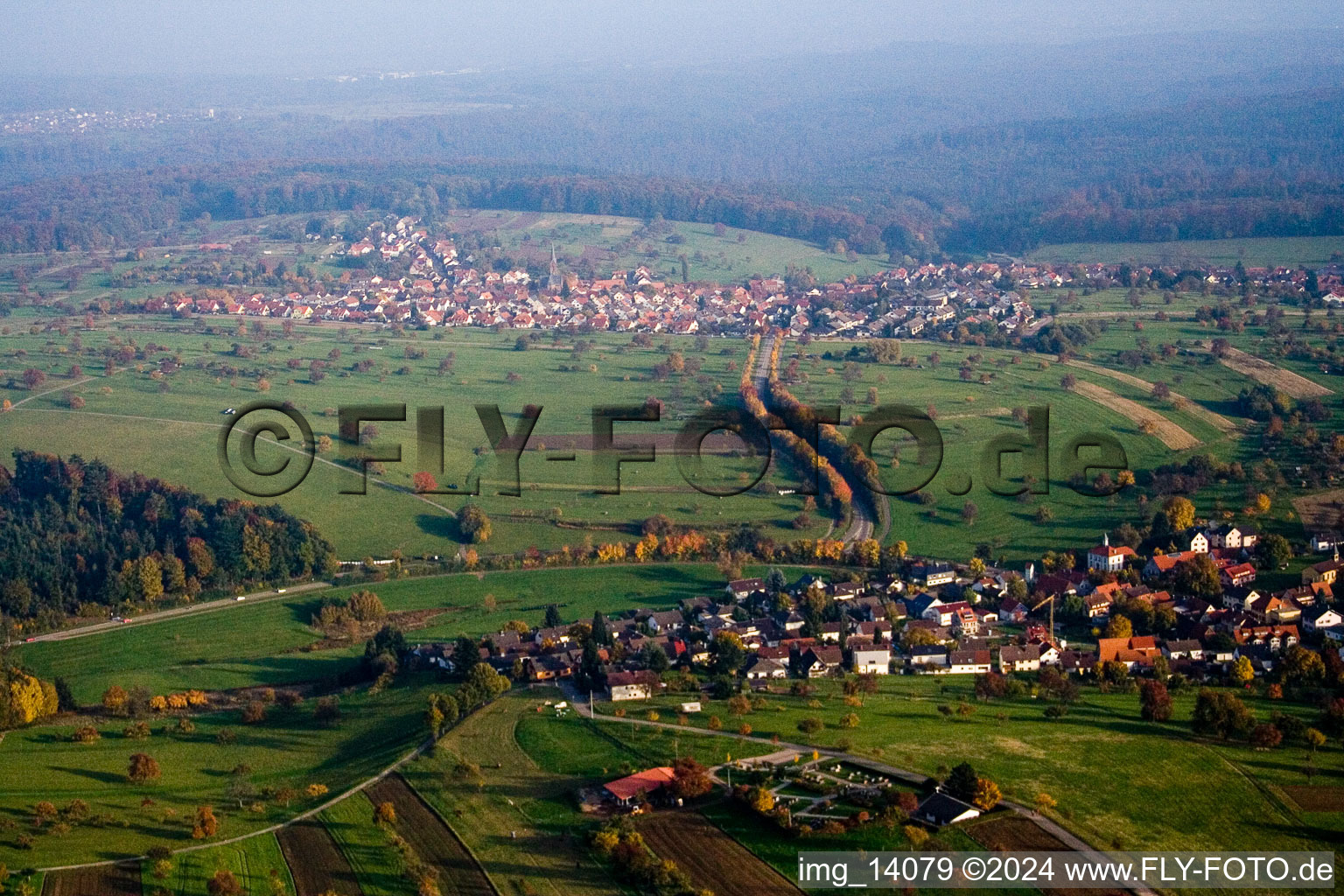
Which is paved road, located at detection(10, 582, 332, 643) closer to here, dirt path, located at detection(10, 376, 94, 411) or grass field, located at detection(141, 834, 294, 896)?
grass field, located at detection(141, 834, 294, 896)

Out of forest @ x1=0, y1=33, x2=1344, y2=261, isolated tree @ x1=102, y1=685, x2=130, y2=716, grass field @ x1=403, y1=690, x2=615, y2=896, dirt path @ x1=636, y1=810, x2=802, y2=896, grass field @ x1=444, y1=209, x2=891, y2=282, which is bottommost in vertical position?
isolated tree @ x1=102, y1=685, x2=130, y2=716

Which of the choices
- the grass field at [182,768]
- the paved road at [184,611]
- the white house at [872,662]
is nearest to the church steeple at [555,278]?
the paved road at [184,611]

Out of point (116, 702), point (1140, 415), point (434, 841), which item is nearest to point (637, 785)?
point (434, 841)

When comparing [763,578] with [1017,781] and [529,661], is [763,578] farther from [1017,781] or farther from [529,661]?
[1017,781]

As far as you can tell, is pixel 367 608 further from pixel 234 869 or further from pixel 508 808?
→ pixel 234 869

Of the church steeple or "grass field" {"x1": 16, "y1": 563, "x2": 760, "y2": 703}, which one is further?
the church steeple

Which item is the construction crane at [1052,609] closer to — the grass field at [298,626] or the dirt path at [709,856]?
the grass field at [298,626]

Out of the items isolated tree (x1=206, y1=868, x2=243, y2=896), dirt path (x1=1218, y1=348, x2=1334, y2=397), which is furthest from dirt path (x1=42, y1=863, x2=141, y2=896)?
dirt path (x1=1218, y1=348, x2=1334, y2=397)
